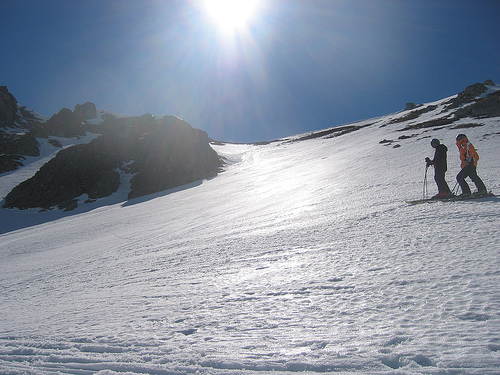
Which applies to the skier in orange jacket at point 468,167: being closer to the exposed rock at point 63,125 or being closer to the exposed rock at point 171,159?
the exposed rock at point 171,159

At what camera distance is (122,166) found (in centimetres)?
4391

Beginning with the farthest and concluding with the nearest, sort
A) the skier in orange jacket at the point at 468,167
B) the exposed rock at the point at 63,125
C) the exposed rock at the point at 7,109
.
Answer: the exposed rock at the point at 7,109 → the exposed rock at the point at 63,125 → the skier in orange jacket at the point at 468,167

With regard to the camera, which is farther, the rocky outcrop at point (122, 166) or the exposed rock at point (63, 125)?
the exposed rock at point (63, 125)

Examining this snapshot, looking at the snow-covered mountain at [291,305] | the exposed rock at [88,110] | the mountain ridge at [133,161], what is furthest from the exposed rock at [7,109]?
the snow-covered mountain at [291,305]

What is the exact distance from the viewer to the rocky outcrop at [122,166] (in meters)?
38.7

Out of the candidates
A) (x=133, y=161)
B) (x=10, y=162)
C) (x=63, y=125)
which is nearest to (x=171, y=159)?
(x=133, y=161)

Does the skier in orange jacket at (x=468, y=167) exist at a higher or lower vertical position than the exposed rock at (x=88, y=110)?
lower

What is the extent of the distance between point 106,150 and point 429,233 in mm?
48979

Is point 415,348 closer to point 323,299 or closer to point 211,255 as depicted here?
point 323,299

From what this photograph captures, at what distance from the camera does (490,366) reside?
6.61ft

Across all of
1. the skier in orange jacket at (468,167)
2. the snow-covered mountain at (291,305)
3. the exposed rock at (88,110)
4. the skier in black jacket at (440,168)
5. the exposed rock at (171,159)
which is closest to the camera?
the snow-covered mountain at (291,305)

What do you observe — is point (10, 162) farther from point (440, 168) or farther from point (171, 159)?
point (440, 168)

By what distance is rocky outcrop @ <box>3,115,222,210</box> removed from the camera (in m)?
38.7

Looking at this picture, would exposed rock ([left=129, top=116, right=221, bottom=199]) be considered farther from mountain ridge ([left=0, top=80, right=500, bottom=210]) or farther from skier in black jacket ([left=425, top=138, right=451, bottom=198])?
skier in black jacket ([left=425, top=138, right=451, bottom=198])
